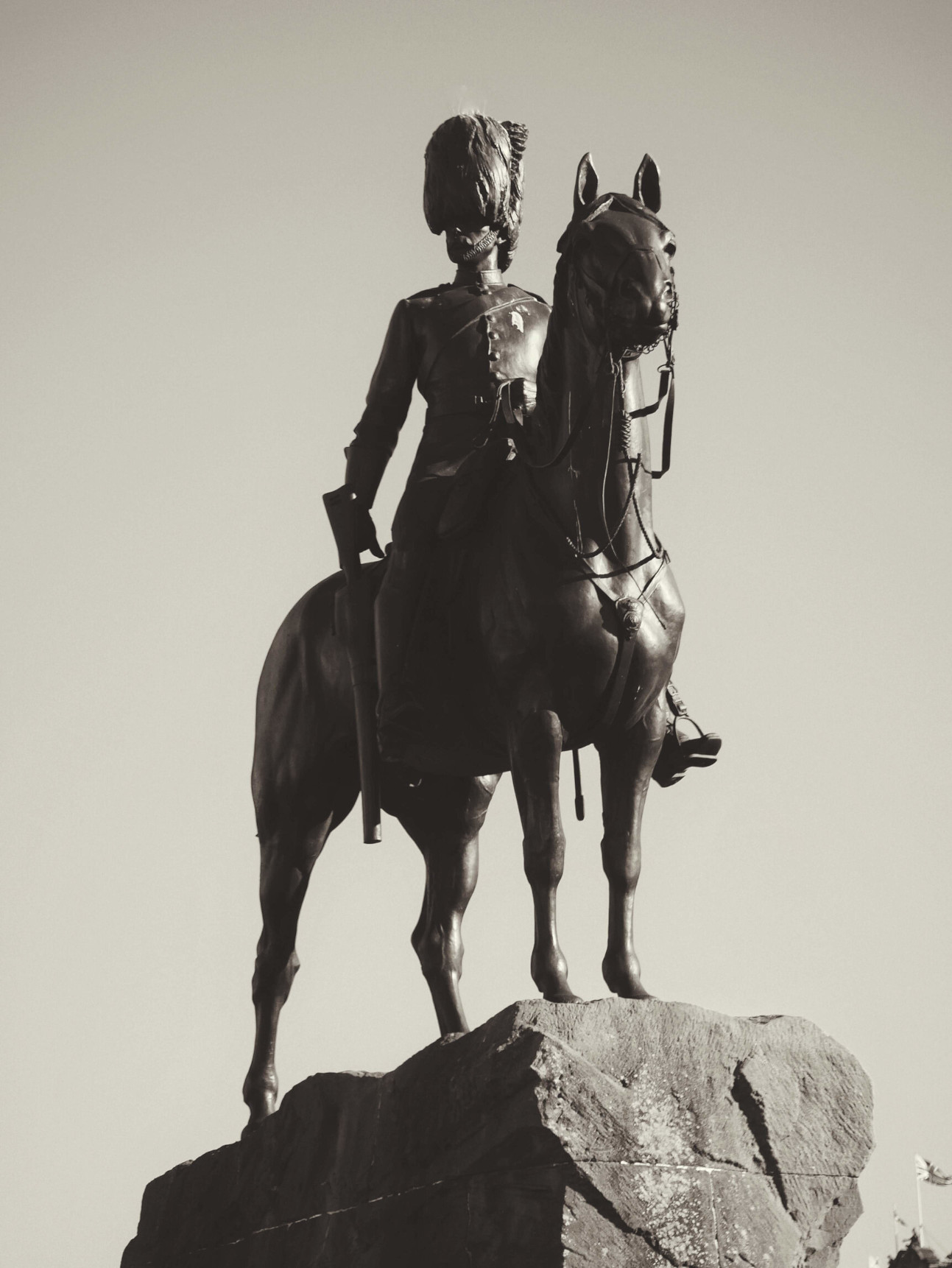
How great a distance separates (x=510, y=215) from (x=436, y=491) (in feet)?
5.59

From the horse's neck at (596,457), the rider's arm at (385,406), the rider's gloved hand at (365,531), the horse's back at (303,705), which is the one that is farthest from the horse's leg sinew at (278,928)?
the horse's neck at (596,457)

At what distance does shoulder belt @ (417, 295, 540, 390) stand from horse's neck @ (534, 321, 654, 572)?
114 cm

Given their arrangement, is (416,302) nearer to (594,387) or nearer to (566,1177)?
(594,387)

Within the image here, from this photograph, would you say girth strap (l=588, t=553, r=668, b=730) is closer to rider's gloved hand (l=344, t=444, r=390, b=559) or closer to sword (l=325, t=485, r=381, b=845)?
sword (l=325, t=485, r=381, b=845)

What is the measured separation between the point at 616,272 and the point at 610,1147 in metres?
3.37

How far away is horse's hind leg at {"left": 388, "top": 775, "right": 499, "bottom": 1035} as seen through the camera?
34.6ft

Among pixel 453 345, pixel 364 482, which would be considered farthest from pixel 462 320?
pixel 364 482

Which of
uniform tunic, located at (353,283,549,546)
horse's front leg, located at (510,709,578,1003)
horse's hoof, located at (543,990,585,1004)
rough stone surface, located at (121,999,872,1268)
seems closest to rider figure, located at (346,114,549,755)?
uniform tunic, located at (353,283,549,546)

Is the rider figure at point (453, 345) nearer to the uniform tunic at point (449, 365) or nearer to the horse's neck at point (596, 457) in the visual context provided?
the uniform tunic at point (449, 365)

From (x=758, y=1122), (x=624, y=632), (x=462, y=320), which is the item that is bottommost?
(x=758, y=1122)

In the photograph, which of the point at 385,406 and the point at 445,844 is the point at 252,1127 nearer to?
the point at 445,844

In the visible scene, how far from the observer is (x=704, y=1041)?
8.05 m

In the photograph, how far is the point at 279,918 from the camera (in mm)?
10742

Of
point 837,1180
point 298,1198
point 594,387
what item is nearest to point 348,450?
point 594,387
